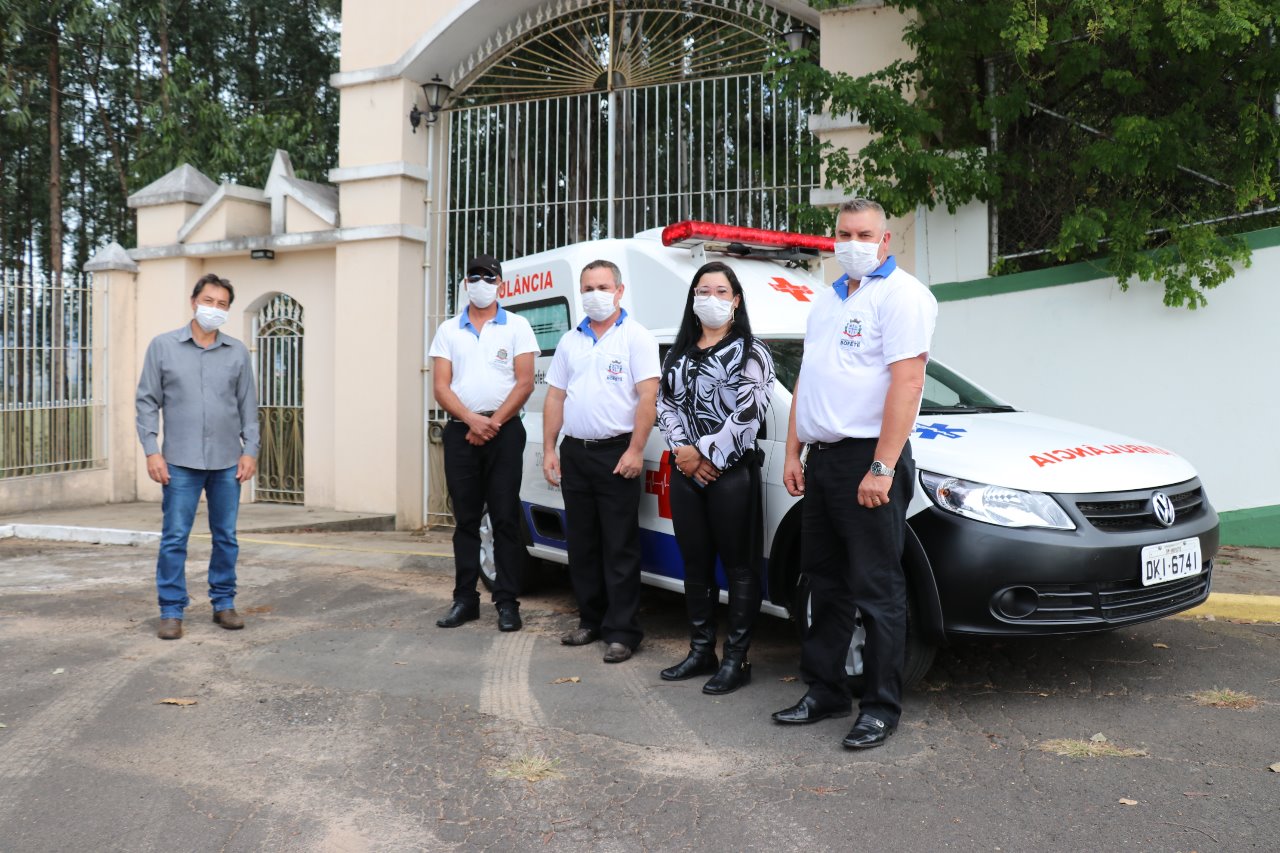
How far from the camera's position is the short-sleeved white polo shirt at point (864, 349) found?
12.8ft

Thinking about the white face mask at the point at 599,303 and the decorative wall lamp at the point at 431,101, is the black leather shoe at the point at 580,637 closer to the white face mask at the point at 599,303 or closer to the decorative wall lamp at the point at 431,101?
the white face mask at the point at 599,303

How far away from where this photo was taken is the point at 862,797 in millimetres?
3541

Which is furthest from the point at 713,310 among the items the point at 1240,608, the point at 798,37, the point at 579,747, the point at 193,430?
the point at 798,37

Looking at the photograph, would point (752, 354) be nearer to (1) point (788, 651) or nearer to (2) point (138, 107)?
(1) point (788, 651)

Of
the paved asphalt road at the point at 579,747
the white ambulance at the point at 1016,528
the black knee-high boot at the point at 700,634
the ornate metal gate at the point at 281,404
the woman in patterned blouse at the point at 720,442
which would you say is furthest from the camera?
the ornate metal gate at the point at 281,404

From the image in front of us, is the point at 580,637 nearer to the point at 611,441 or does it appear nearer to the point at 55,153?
the point at 611,441

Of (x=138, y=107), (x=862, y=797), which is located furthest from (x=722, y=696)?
(x=138, y=107)

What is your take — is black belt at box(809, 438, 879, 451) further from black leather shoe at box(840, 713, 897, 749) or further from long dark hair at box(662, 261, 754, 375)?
black leather shoe at box(840, 713, 897, 749)

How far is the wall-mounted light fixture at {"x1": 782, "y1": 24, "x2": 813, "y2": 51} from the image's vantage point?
9195 millimetres

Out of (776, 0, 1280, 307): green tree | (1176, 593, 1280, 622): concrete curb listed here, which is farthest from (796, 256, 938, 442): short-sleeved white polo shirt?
(776, 0, 1280, 307): green tree

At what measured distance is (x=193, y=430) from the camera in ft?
18.8

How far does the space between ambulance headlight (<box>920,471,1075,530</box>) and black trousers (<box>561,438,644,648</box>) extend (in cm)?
159

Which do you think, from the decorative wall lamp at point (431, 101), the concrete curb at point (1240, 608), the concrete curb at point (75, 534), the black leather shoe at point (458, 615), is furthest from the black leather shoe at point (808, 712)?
the decorative wall lamp at point (431, 101)

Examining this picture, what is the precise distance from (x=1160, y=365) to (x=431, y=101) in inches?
275
